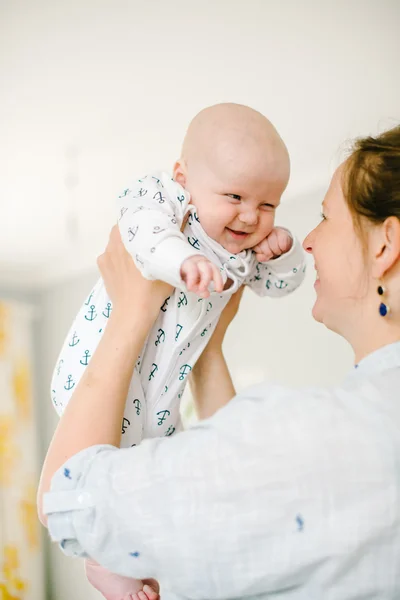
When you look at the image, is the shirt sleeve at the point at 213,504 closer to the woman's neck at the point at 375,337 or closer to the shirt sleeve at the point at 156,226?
the woman's neck at the point at 375,337

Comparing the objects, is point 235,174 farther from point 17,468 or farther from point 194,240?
point 17,468

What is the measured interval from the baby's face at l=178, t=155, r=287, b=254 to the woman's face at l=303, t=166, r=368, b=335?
0.20 m

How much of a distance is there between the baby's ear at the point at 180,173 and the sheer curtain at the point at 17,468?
3.57 meters

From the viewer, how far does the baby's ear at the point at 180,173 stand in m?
1.05

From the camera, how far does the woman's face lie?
0.73 m

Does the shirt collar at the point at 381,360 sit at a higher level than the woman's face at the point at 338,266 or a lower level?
lower

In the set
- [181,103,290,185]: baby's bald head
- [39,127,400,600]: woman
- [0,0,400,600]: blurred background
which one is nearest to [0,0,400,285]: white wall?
[0,0,400,600]: blurred background

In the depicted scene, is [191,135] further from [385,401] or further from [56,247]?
[56,247]

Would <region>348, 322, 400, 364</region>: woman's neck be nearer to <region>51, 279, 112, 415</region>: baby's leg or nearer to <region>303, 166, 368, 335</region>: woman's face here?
<region>303, 166, 368, 335</region>: woman's face

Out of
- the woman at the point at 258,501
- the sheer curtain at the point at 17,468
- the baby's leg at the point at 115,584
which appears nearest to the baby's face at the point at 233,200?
the woman at the point at 258,501

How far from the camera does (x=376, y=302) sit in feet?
2.32

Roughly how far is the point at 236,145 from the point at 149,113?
1.49 metres

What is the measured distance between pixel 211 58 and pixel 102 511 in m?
1.75

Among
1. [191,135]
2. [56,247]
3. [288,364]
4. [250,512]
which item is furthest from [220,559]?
[56,247]
